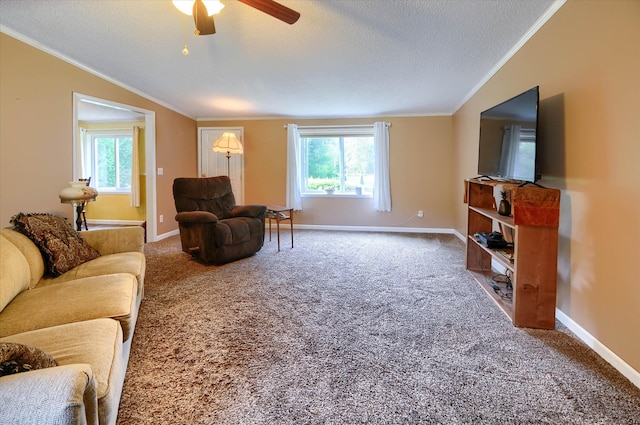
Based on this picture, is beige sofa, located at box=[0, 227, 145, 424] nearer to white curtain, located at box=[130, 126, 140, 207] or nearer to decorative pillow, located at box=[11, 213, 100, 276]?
decorative pillow, located at box=[11, 213, 100, 276]

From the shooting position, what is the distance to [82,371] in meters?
0.84

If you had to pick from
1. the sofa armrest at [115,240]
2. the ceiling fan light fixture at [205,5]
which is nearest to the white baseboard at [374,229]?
the sofa armrest at [115,240]

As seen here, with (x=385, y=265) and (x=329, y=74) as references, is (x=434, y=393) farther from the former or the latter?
(x=329, y=74)

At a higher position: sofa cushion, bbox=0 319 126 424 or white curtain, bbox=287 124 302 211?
white curtain, bbox=287 124 302 211

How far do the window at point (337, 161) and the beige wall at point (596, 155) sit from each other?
3.50 meters

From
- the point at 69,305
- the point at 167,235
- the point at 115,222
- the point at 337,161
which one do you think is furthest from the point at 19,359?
the point at 115,222

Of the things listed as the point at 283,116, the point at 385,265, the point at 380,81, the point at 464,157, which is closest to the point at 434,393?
the point at 385,265

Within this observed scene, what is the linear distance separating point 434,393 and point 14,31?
408cm

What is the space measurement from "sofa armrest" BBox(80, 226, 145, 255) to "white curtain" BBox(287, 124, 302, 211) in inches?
136

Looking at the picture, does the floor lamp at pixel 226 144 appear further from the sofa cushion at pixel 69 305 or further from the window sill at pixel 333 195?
the sofa cushion at pixel 69 305

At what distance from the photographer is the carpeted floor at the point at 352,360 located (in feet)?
4.32

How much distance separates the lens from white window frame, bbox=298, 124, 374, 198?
570cm

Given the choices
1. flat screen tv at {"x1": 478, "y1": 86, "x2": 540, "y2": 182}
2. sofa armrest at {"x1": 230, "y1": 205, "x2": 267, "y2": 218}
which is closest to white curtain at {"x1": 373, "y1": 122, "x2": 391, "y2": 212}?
sofa armrest at {"x1": 230, "y1": 205, "x2": 267, "y2": 218}

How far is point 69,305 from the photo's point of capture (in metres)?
1.45
